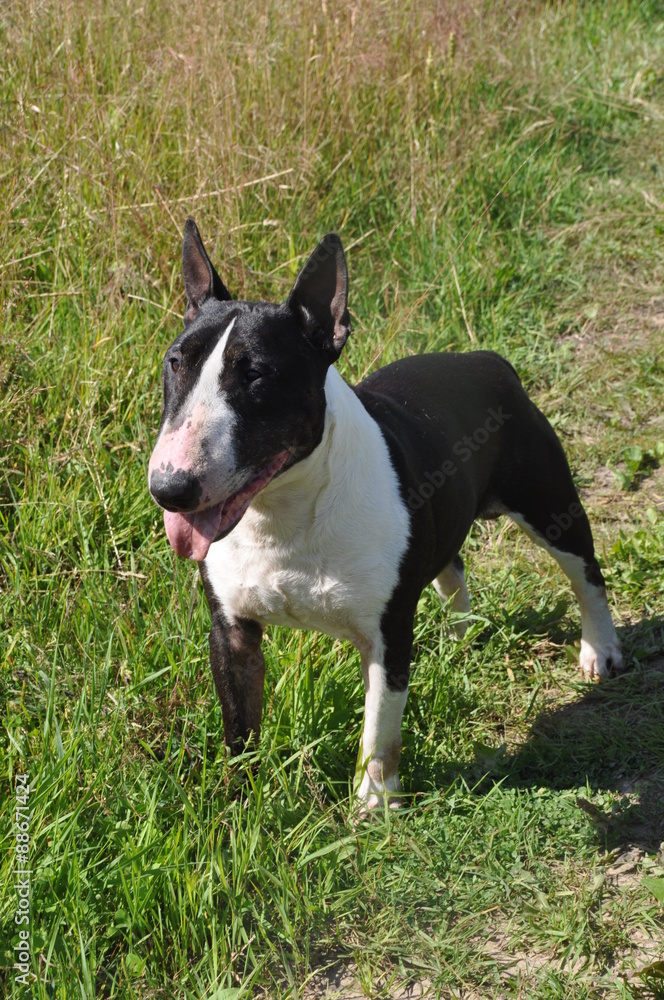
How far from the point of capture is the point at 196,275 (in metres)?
2.82

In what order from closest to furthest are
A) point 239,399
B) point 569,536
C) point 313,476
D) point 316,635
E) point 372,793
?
point 239,399 < point 313,476 < point 372,793 < point 316,635 < point 569,536

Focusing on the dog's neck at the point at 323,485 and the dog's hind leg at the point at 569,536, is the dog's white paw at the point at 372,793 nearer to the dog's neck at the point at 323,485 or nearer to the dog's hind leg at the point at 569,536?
the dog's neck at the point at 323,485

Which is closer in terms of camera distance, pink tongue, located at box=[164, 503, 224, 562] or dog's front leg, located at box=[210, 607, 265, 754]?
pink tongue, located at box=[164, 503, 224, 562]

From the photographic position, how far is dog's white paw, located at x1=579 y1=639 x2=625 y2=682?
3.60 meters

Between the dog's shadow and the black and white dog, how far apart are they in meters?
0.42

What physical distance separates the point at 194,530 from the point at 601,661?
1806mm

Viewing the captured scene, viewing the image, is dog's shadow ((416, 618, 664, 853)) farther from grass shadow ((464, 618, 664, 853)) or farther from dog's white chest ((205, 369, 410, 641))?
dog's white chest ((205, 369, 410, 641))

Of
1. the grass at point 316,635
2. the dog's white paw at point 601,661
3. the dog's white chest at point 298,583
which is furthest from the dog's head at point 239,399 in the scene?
the dog's white paw at point 601,661

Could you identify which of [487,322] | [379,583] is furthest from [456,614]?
[487,322]

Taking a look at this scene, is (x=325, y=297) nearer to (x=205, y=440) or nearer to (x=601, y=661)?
(x=205, y=440)

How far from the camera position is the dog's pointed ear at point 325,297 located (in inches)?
101

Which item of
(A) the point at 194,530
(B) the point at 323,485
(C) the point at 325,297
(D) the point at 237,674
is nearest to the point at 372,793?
(D) the point at 237,674

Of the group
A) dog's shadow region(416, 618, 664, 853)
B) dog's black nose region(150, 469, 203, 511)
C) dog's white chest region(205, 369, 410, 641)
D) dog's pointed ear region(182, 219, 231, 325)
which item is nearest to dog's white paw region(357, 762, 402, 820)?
dog's shadow region(416, 618, 664, 853)

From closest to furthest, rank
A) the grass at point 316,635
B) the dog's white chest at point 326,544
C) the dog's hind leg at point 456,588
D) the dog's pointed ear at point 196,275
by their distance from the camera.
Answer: the grass at point 316,635, the dog's white chest at point 326,544, the dog's pointed ear at point 196,275, the dog's hind leg at point 456,588
